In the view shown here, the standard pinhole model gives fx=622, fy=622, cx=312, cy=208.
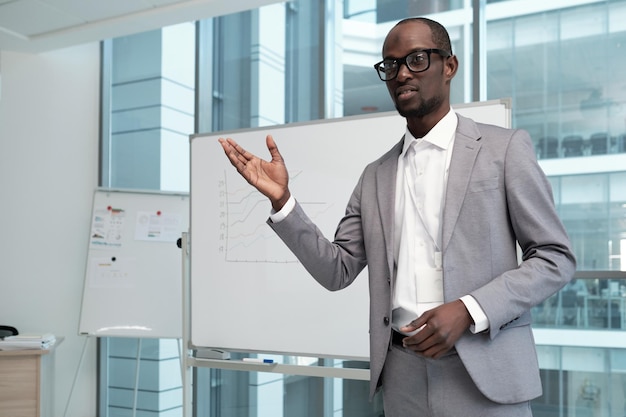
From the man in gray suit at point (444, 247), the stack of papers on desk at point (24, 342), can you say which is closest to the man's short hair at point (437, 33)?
the man in gray suit at point (444, 247)

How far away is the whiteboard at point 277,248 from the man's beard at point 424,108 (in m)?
1.37

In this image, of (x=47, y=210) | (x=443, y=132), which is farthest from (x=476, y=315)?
(x=47, y=210)

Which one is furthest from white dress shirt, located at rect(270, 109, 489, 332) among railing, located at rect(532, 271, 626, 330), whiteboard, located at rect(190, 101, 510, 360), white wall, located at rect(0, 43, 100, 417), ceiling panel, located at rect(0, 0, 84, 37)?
white wall, located at rect(0, 43, 100, 417)

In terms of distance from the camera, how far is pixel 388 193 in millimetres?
1216

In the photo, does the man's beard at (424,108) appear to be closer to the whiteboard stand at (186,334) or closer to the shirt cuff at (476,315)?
the shirt cuff at (476,315)

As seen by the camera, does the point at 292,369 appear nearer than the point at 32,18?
Yes

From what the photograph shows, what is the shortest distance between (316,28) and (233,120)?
785mm

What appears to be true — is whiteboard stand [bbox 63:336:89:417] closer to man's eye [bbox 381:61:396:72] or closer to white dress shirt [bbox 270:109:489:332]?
white dress shirt [bbox 270:109:489:332]

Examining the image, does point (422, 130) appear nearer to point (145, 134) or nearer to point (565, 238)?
point (565, 238)

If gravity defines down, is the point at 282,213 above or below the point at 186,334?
above

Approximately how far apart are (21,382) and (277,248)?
69.7 inches

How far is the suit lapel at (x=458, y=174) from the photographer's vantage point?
3.60ft

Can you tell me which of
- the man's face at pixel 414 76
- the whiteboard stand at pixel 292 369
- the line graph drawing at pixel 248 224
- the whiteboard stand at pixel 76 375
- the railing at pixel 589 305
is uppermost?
the man's face at pixel 414 76

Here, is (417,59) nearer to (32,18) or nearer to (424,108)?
(424,108)
